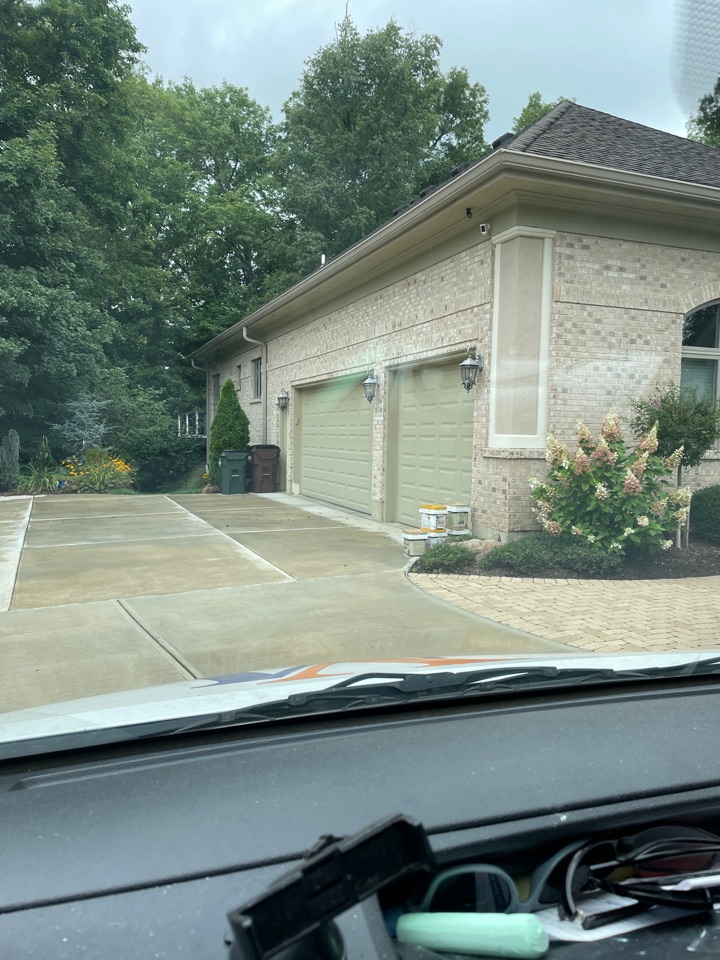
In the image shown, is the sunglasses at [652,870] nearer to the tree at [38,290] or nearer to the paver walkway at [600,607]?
the paver walkway at [600,607]

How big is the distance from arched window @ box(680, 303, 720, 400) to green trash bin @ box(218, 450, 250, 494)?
1040 centimetres

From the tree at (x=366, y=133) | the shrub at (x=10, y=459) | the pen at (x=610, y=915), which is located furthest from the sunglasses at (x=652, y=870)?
the tree at (x=366, y=133)

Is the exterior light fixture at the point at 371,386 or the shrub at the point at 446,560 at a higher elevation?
the exterior light fixture at the point at 371,386

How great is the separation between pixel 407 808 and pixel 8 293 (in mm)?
19277

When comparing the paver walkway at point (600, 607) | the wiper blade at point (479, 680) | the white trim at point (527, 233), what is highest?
the white trim at point (527, 233)

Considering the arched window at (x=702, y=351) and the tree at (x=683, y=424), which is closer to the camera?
the tree at (x=683, y=424)

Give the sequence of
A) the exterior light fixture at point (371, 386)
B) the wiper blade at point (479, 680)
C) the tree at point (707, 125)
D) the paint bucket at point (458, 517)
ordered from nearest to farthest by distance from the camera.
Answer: the wiper blade at point (479, 680)
the paint bucket at point (458, 517)
the exterior light fixture at point (371, 386)
the tree at point (707, 125)

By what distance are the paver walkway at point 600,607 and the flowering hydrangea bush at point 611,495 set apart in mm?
635

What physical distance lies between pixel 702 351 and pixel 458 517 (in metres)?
3.96

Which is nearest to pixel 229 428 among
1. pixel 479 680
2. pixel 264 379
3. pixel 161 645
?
pixel 264 379

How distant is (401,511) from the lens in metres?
12.0

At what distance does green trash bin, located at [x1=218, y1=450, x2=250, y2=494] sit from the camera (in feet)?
57.0

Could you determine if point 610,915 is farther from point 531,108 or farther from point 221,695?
point 531,108

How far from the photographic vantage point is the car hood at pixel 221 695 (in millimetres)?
1607
